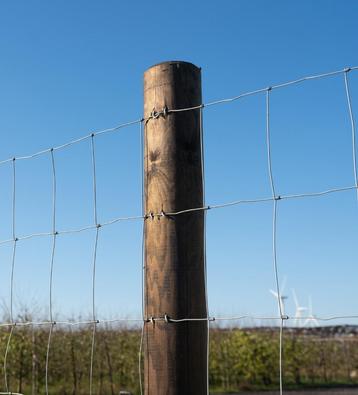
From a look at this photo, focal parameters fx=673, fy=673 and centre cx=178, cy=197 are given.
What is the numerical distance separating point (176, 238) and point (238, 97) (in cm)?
60

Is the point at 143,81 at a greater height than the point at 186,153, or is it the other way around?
the point at 143,81

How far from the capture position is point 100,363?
1617 cm

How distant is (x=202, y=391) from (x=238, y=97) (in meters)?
1.13

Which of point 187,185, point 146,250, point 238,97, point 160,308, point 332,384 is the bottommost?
point 332,384

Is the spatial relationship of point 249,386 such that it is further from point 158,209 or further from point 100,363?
point 158,209

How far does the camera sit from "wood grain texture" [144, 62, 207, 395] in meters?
2.50

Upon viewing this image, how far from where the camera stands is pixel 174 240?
2.55 metres

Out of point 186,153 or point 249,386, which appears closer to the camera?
point 186,153

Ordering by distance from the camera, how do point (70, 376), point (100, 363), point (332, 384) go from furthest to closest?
point (332, 384) → point (100, 363) → point (70, 376)

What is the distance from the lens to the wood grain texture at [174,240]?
8.20 ft

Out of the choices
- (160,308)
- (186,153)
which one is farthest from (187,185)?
(160,308)

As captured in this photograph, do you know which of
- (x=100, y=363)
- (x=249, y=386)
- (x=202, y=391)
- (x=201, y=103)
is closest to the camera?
(x=202, y=391)

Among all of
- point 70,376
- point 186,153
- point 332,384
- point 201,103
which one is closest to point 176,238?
point 186,153

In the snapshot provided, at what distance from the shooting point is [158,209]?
2.63 m
